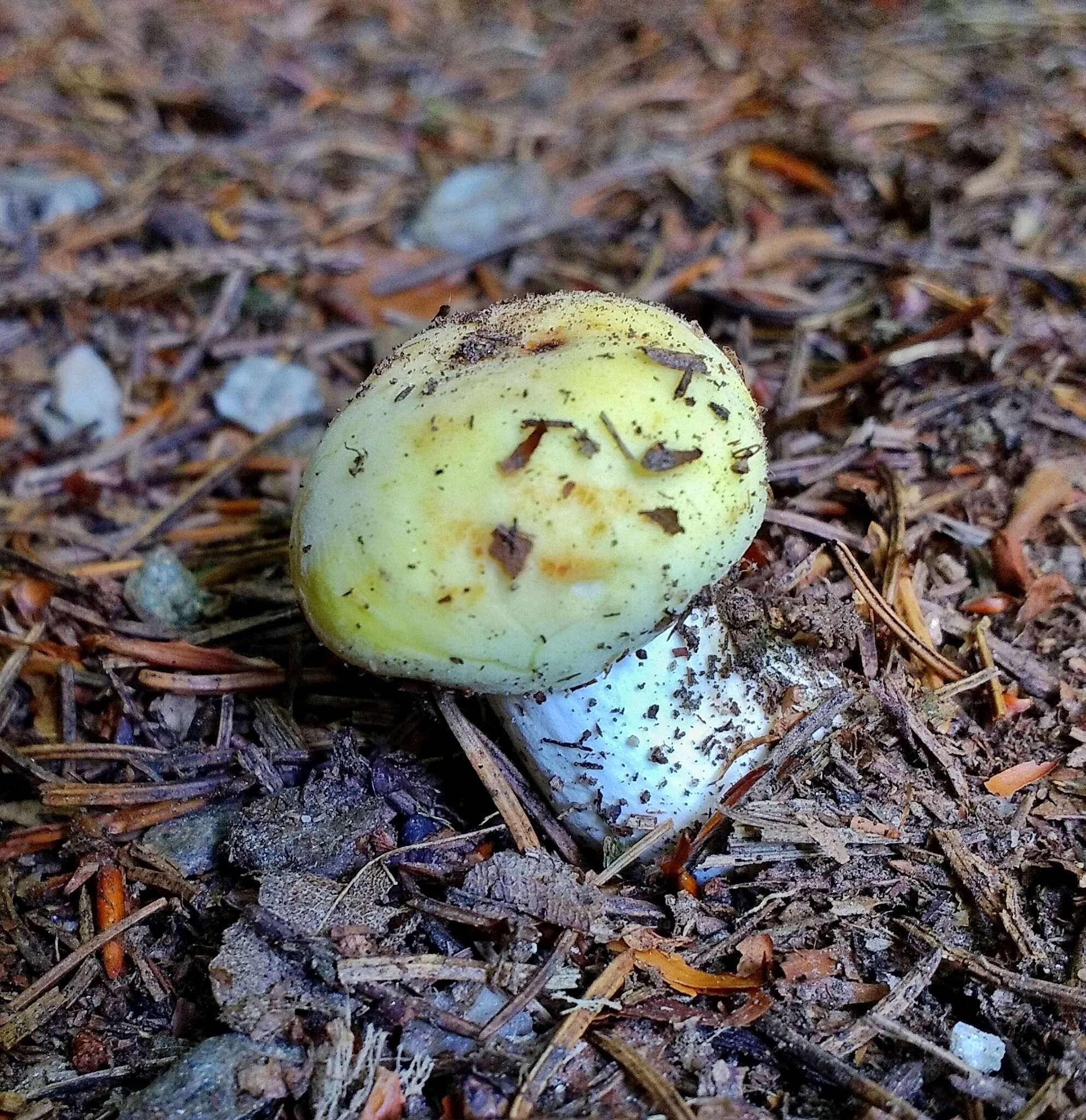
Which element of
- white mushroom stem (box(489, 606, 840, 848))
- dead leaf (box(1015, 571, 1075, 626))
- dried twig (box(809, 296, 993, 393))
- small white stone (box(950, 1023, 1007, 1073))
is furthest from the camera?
dried twig (box(809, 296, 993, 393))

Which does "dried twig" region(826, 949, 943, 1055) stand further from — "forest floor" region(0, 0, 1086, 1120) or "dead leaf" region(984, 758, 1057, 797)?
"dead leaf" region(984, 758, 1057, 797)

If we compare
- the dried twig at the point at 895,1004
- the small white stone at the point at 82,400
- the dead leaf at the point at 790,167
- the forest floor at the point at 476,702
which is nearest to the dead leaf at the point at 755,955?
the forest floor at the point at 476,702

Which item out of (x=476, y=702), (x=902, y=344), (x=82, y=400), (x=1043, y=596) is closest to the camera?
(x=476, y=702)

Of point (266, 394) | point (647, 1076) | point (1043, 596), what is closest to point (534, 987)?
point (647, 1076)

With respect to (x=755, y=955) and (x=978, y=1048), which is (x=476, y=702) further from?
(x=978, y=1048)

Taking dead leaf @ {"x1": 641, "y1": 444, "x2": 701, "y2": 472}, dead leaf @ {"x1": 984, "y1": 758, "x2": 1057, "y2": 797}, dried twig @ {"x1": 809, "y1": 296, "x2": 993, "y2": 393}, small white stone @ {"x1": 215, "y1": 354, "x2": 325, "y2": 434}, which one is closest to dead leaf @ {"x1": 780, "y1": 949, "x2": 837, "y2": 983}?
dead leaf @ {"x1": 984, "y1": 758, "x2": 1057, "y2": 797}

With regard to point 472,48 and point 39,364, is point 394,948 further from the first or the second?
point 472,48

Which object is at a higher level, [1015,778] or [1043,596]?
[1043,596]
